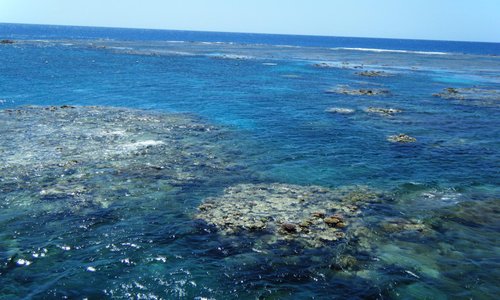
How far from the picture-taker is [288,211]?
86.7 ft

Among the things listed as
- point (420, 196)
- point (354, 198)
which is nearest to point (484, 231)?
point (420, 196)

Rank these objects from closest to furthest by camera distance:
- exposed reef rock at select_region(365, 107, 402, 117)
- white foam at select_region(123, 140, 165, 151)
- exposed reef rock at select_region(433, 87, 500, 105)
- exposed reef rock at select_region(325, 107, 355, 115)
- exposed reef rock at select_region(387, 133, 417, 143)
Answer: white foam at select_region(123, 140, 165, 151), exposed reef rock at select_region(387, 133, 417, 143), exposed reef rock at select_region(365, 107, 402, 117), exposed reef rock at select_region(325, 107, 355, 115), exposed reef rock at select_region(433, 87, 500, 105)

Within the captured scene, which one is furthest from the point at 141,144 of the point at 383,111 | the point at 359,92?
the point at 359,92

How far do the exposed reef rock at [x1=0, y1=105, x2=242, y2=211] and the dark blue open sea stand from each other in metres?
0.19

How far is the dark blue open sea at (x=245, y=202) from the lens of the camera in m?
19.6

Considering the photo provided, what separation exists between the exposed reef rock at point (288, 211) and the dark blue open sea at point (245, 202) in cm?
13

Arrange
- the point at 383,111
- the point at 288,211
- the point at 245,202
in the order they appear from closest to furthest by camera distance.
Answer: the point at 288,211 < the point at 245,202 < the point at 383,111

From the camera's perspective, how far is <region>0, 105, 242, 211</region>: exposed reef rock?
29.0 m

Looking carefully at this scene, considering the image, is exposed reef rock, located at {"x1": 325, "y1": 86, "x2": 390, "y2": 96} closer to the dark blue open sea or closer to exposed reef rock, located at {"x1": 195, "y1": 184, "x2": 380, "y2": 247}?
the dark blue open sea

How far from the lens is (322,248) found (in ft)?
72.9

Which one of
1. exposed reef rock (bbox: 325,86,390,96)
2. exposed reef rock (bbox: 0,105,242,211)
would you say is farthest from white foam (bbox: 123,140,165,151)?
exposed reef rock (bbox: 325,86,390,96)

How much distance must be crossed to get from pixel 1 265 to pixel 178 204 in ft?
35.3

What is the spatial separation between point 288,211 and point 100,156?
19.2 meters

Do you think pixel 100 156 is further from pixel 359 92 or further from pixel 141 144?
pixel 359 92
